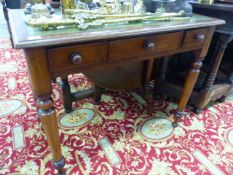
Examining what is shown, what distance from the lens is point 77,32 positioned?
0.73 meters

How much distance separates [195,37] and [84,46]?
24.5 inches

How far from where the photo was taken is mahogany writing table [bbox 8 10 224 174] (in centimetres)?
68

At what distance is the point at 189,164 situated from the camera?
46.6 inches

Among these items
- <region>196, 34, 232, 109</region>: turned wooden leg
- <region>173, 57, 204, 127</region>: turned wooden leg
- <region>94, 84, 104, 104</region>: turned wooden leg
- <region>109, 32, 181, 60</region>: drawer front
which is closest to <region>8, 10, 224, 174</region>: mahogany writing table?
<region>109, 32, 181, 60</region>: drawer front

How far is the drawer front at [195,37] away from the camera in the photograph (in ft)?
3.34

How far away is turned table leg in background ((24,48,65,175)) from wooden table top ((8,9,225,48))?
0.04 meters

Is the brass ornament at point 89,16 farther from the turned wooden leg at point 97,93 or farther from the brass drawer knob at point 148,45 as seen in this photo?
the turned wooden leg at point 97,93

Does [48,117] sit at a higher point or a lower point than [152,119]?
higher

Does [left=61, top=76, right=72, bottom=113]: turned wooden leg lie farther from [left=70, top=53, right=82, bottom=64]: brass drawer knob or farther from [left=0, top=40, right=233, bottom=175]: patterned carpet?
[left=70, top=53, right=82, bottom=64]: brass drawer knob

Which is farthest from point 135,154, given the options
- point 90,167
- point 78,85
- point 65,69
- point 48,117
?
point 78,85

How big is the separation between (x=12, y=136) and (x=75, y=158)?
0.46 metres

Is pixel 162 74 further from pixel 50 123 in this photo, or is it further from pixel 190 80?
pixel 50 123

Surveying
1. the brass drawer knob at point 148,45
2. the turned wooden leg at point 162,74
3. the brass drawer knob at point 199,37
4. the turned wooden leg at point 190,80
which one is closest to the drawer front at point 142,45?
the brass drawer knob at point 148,45

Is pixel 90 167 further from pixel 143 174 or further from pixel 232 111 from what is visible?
pixel 232 111
